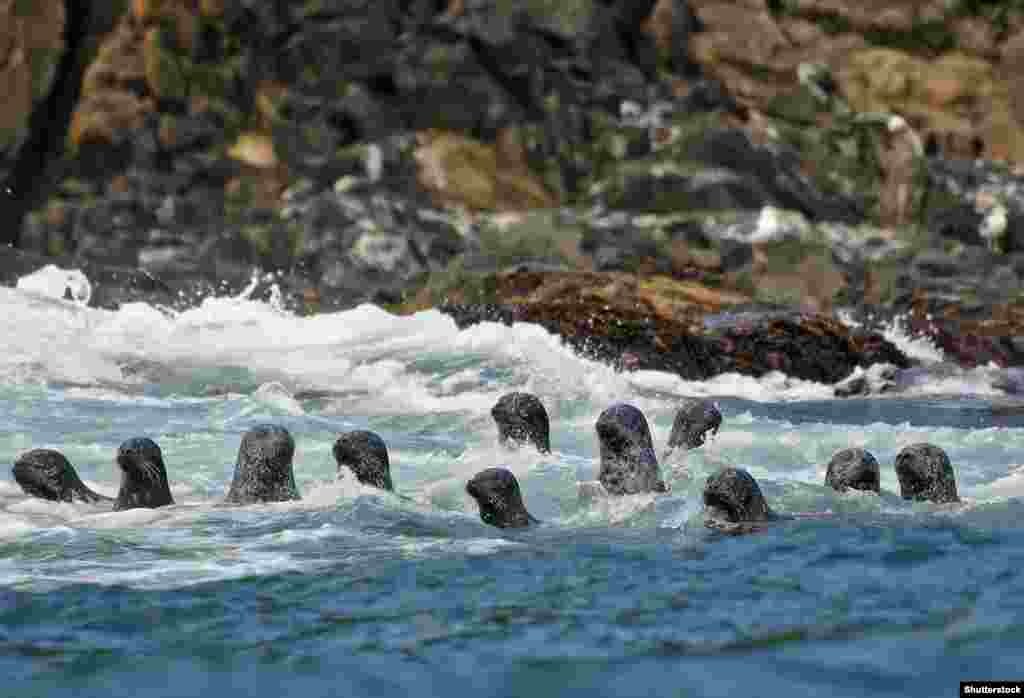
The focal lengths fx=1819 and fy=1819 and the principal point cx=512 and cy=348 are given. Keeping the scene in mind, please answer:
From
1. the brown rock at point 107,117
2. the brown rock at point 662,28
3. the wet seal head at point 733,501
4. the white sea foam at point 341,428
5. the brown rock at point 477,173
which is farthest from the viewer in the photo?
the brown rock at point 662,28

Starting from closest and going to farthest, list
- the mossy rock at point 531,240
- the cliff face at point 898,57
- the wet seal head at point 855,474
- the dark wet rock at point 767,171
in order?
1. the wet seal head at point 855,474
2. the mossy rock at point 531,240
3. the dark wet rock at point 767,171
4. the cliff face at point 898,57

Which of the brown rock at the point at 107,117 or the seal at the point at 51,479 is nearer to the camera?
the seal at the point at 51,479

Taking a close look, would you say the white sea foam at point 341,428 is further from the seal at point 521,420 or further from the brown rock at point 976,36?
the brown rock at point 976,36

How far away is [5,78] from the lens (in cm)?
4091

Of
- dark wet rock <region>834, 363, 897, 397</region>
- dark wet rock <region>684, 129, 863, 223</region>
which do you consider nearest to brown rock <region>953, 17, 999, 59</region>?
dark wet rock <region>684, 129, 863, 223</region>

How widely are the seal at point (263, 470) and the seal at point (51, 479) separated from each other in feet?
3.61

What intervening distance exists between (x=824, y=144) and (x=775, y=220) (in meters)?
7.79

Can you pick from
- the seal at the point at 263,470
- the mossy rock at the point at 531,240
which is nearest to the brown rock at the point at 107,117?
the mossy rock at the point at 531,240

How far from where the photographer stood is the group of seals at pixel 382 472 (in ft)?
37.7

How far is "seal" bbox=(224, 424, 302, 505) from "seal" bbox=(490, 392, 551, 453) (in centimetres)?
272

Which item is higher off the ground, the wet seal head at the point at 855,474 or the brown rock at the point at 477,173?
the brown rock at the point at 477,173

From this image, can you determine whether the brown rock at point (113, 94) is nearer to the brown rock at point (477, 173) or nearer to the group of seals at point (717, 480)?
the brown rock at point (477, 173)

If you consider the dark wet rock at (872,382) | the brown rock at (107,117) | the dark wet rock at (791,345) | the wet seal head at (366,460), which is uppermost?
the brown rock at (107,117)

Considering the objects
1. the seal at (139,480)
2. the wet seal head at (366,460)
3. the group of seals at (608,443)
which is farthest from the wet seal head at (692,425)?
the seal at (139,480)
